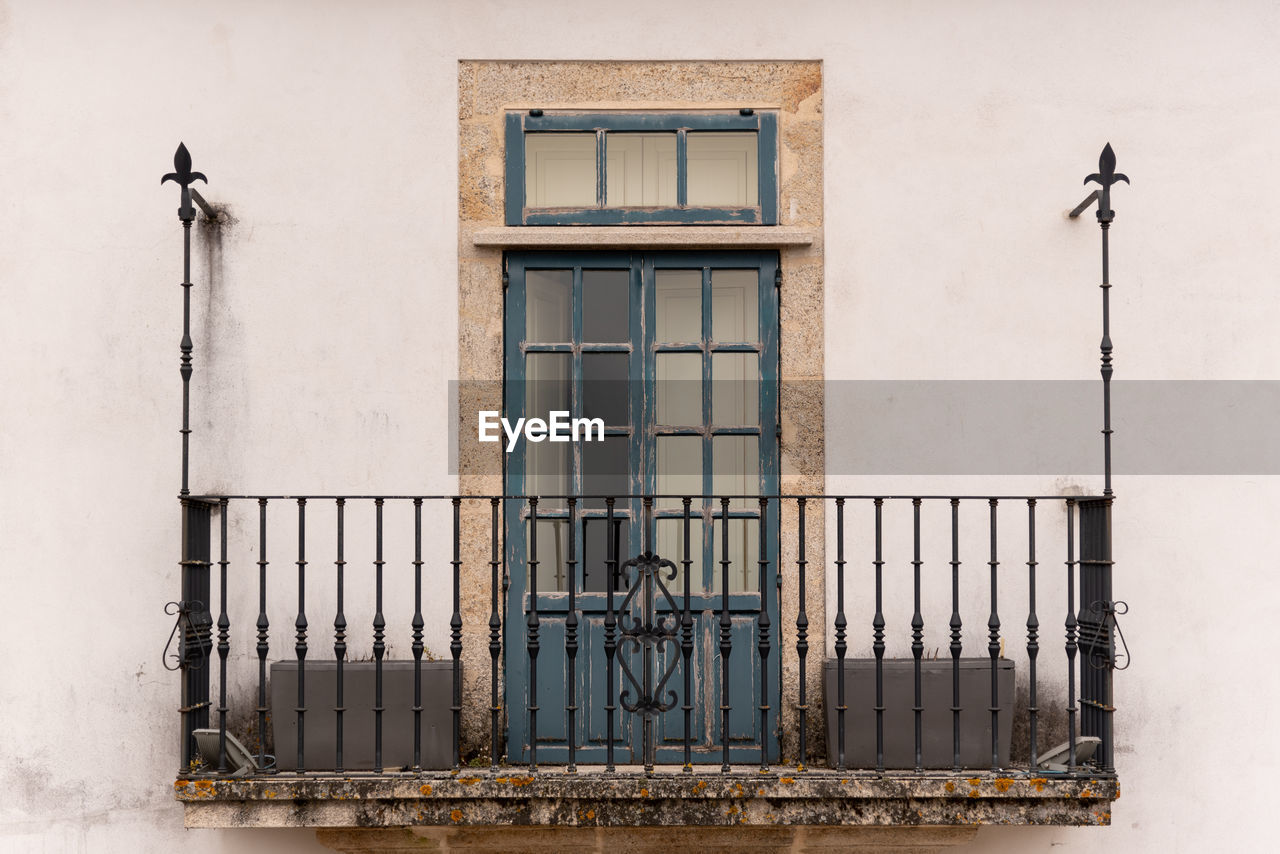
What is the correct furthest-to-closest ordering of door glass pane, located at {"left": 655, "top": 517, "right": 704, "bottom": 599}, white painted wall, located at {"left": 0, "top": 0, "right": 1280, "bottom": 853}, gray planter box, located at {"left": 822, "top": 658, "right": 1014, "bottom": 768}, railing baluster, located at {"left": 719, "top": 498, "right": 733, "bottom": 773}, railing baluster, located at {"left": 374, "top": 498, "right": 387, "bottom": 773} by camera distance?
1. door glass pane, located at {"left": 655, "top": 517, "right": 704, "bottom": 599}
2. white painted wall, located at {"left": 0, "top": 0, "right": 1280, "bottom": 853}
3. gray planter box, located at {"left": 822, "top": 658, "right": 1014, "bottom": 768}
4. railing baluster, located at {"left": 374, "top": 498, "right": 387, "bottom": 773}
5. railing baluster, located at {"left": 719, "top": 498, "right": 733, "bottom": 773}

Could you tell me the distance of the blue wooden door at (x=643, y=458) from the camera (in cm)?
506

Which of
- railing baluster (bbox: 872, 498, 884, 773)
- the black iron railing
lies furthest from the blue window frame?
railing baluster (bbox: 872, 498, 884, 773)

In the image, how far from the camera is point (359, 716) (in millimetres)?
4777

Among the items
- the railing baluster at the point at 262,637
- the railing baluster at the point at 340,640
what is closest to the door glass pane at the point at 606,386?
the railing baluster at the point at 340,640

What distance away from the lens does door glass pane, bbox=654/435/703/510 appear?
16.8 feet

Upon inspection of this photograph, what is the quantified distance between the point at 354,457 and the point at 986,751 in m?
2.90

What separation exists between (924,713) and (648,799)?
1.21m

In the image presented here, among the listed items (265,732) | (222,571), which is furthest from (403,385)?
(265,732)

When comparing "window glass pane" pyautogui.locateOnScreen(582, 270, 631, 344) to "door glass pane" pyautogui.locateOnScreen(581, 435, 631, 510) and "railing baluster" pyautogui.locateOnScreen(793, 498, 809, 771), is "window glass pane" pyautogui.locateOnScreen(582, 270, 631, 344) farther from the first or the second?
"railing baluster" pyautogui.locateOnScreen(793, 498, 809, 771)

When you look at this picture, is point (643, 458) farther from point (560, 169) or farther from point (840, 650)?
point (560, 169)

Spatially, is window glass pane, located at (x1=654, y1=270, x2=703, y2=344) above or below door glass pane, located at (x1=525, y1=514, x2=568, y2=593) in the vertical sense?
above

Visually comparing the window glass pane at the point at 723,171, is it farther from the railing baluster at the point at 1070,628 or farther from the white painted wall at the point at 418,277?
the railing baluster at the point at 1070,628

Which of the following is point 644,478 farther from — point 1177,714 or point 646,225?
point 1177,714

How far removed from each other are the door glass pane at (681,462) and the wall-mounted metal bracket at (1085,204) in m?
1.88
